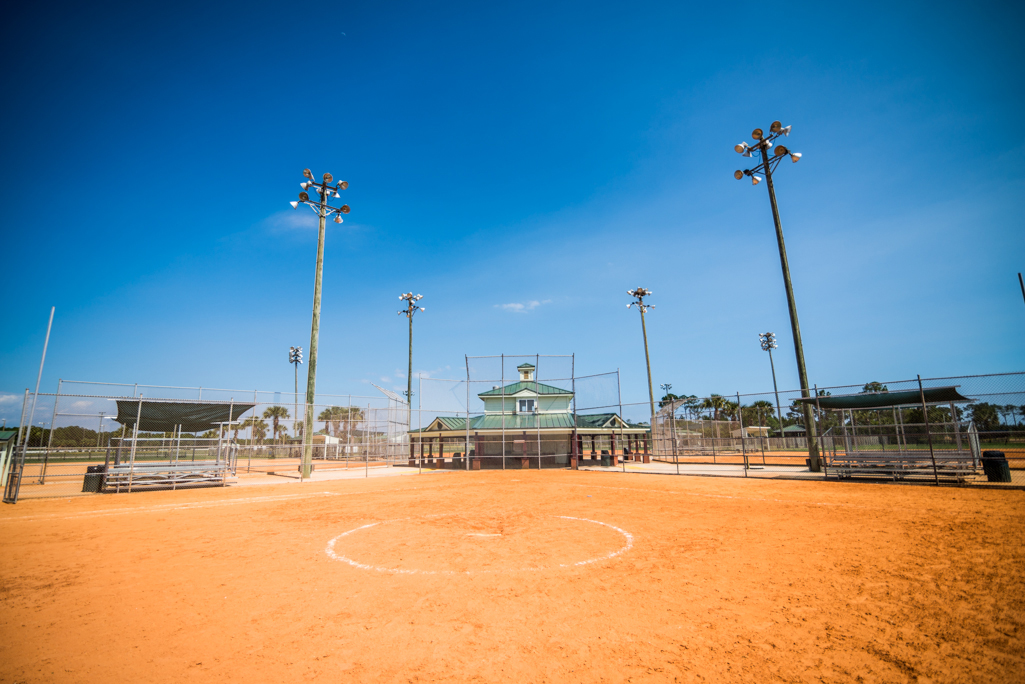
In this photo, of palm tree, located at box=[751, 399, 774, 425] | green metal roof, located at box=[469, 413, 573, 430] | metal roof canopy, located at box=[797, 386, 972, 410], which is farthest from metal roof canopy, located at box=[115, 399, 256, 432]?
palm tree, located at box=[751, 399, 774, 425]

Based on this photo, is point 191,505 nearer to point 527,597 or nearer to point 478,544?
point 478,544

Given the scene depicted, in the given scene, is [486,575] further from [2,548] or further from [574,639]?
[2,548]

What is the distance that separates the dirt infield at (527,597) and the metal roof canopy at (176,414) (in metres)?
7.74

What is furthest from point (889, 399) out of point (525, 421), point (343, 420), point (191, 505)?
point (343, 420)

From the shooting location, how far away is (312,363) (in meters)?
19.4

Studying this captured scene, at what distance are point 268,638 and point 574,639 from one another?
8.93 ft

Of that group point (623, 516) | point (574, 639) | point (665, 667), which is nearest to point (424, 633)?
point (574, 639)

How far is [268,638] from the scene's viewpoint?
→ 3773 millimetres

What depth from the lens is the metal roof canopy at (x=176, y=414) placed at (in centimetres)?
1616

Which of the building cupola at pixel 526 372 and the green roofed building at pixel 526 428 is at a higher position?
the building cupola at pixel 526 372

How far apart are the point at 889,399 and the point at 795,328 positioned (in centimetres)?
412

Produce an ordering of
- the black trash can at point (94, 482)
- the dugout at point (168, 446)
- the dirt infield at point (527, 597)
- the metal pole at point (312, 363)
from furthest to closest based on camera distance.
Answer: the metal pole at point (312, 363)
the dugout at point (168, 446)
the black trash can at point (94, 482)
the dirt infield at point (527, 597)

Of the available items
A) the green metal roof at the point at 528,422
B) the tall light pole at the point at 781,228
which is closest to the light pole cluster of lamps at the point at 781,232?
the tall light pole at the point at 781,228

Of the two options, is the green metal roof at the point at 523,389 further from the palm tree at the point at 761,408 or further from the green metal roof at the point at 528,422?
the palm tree at the point at 761,408
